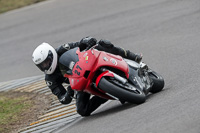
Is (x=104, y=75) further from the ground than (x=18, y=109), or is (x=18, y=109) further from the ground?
(x=104, y=75)

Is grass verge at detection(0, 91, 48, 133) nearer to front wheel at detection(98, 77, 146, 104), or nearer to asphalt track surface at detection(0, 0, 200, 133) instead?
asphalt track surface at detection(0, 0, 200, 133)

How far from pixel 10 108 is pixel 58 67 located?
7.90 ft

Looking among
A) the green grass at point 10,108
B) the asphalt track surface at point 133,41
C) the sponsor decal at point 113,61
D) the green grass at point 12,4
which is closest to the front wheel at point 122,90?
the asphalt track surface at point 133,41

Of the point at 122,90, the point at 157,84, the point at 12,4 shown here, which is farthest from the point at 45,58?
the point at 12,4

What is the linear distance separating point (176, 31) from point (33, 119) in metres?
4.64

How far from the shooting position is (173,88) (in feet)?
25.3

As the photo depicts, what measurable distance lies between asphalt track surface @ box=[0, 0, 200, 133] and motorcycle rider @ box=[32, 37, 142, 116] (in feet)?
0.67

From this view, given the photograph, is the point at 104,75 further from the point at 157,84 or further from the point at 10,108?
the point at 10,108

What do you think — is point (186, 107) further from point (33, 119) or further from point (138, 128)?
point (33, 119)

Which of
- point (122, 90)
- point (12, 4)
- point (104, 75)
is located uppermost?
point (104, 75)

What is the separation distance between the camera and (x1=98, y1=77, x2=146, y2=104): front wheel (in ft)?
22.5

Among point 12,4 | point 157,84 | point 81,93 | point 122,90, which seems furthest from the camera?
point 12,4

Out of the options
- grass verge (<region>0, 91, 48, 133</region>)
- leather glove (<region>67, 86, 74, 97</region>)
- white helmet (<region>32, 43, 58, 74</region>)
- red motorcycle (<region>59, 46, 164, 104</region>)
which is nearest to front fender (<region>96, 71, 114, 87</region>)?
red motorcycle (<region>59, 46, 164, 104</region>)

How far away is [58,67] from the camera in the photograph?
25.4 feet
